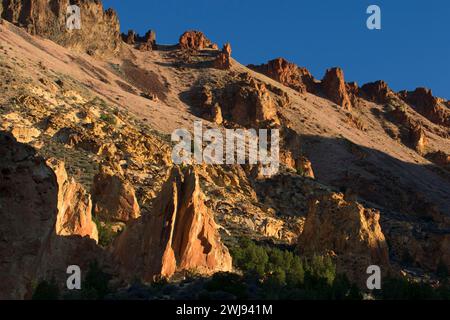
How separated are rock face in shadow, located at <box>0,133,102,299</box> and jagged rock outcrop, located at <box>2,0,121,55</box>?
94993 mm

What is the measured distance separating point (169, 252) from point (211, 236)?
4485mm

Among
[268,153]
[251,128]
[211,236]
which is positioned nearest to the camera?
[211,236]

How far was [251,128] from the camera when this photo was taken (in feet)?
332

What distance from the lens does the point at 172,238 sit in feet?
112

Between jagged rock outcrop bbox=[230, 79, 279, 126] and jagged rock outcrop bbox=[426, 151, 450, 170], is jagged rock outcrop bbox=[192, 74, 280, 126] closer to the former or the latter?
jagged rock outcrop bbox=[230, 79, 279, 126]

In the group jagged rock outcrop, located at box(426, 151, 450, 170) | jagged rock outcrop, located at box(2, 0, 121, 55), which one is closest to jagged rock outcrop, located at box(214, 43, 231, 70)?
jagged rock outcrop, located at box(2, 0, 121, 55)

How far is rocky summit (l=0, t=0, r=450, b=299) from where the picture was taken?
27.4m

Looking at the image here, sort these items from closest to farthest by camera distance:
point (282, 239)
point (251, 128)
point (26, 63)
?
point (282, 239) → point (26, 63) → point (251, 128)

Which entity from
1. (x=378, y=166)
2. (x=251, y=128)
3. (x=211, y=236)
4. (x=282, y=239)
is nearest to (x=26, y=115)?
(x=282, y=239)

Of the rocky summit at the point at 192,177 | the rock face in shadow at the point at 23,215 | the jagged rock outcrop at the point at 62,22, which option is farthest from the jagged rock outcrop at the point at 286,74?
the rock face in shadow at the point at 23,215

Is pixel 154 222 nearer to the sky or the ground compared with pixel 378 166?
nearer to the ground

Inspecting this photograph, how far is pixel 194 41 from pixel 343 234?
11259cm
